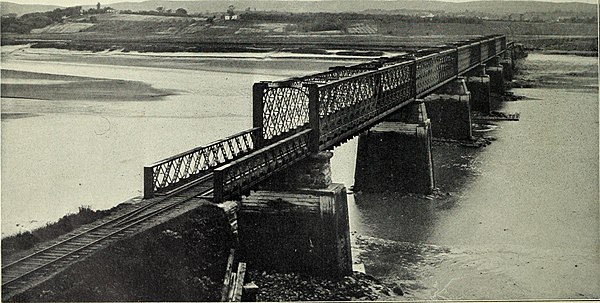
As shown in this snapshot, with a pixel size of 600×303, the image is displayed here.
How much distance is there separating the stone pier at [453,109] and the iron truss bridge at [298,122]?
4.59 metres

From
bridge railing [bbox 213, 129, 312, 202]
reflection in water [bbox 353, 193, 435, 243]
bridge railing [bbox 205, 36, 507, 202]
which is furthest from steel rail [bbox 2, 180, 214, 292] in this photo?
reflection in water [bbox 353, 193, 435, 243]

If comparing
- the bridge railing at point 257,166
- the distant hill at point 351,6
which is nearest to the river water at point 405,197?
the distant hill at point 351,6

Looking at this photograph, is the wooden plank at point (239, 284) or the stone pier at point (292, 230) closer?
the wooden plank at point (239, 284)

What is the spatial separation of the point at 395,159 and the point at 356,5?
32.3 feet

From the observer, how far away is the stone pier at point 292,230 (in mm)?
21906

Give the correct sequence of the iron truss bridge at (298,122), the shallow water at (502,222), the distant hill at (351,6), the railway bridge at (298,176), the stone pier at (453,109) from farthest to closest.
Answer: the stone pier at (453,109) → the shallow water at (502,222) → the distant hill at (351,6) → the iron truss bridge at (298,122) → the railway bridge at (298,176)

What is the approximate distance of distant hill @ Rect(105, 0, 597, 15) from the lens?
22906 millimetres

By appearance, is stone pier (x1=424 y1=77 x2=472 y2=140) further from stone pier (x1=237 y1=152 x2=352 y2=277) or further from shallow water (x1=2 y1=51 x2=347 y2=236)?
stone pier (x1=237 y1=152 x2=352 y2=277)

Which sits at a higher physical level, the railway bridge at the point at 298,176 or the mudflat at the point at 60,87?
the mudflat at the point at 60,87

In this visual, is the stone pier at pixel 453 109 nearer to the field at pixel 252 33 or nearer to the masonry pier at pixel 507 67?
the field at pixel 252 33

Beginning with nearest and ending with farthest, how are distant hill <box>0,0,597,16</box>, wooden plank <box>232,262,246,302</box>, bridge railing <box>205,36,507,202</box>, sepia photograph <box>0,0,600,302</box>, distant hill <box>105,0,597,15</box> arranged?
wooden plank <box>232,262,246,302</box> < sepia photograph <box>0,0,600,302</box> < bridge railing <box>205,36,507,202</box> < distant hill <box>0,0,597,16</box> < distant hill <box>105,0,597,15</box>

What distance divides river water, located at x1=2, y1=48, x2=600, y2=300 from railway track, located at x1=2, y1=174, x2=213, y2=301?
2.37 m

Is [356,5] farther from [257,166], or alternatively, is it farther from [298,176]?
[257,166]

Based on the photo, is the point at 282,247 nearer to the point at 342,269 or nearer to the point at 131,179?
the point at 342,269
